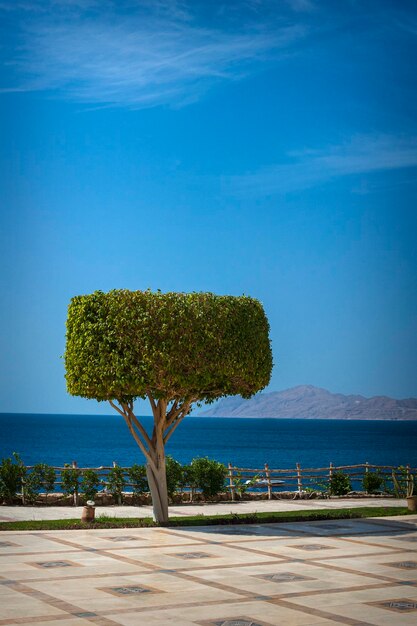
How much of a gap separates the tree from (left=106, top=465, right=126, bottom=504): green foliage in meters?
5.34

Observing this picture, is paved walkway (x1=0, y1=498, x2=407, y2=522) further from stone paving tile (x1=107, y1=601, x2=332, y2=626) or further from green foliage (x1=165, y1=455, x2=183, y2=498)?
stone paving tile (x1=107, y1=601, x2=332, y2=626)

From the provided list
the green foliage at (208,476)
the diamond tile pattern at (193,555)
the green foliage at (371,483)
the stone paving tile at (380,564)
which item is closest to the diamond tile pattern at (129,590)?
the diamond tile pattern at (193,555)

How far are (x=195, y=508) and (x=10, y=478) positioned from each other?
534 cm

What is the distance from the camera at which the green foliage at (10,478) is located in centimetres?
2631

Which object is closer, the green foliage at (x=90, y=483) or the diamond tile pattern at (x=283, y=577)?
the diamond tile pattern at (x=283, y=577)

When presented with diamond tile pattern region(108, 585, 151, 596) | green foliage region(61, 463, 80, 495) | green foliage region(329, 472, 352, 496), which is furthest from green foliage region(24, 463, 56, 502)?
diamond tile pattern region(108, 585, 151, 596)

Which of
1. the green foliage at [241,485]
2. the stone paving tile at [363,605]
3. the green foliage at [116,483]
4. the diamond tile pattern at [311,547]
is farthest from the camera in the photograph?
the green foliage at [241,485]

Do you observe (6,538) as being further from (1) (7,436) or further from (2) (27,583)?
(1) (7,436)

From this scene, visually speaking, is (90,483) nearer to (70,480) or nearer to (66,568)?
(70,480)

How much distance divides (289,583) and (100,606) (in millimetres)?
3396

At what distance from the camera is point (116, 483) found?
27.2 meters

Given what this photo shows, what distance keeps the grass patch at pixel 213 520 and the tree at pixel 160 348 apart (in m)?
0.84

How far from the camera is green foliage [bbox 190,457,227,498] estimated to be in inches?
1110

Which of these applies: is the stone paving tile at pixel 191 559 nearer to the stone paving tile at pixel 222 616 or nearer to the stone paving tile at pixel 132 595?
the stone paving tile at pixel 132 595
